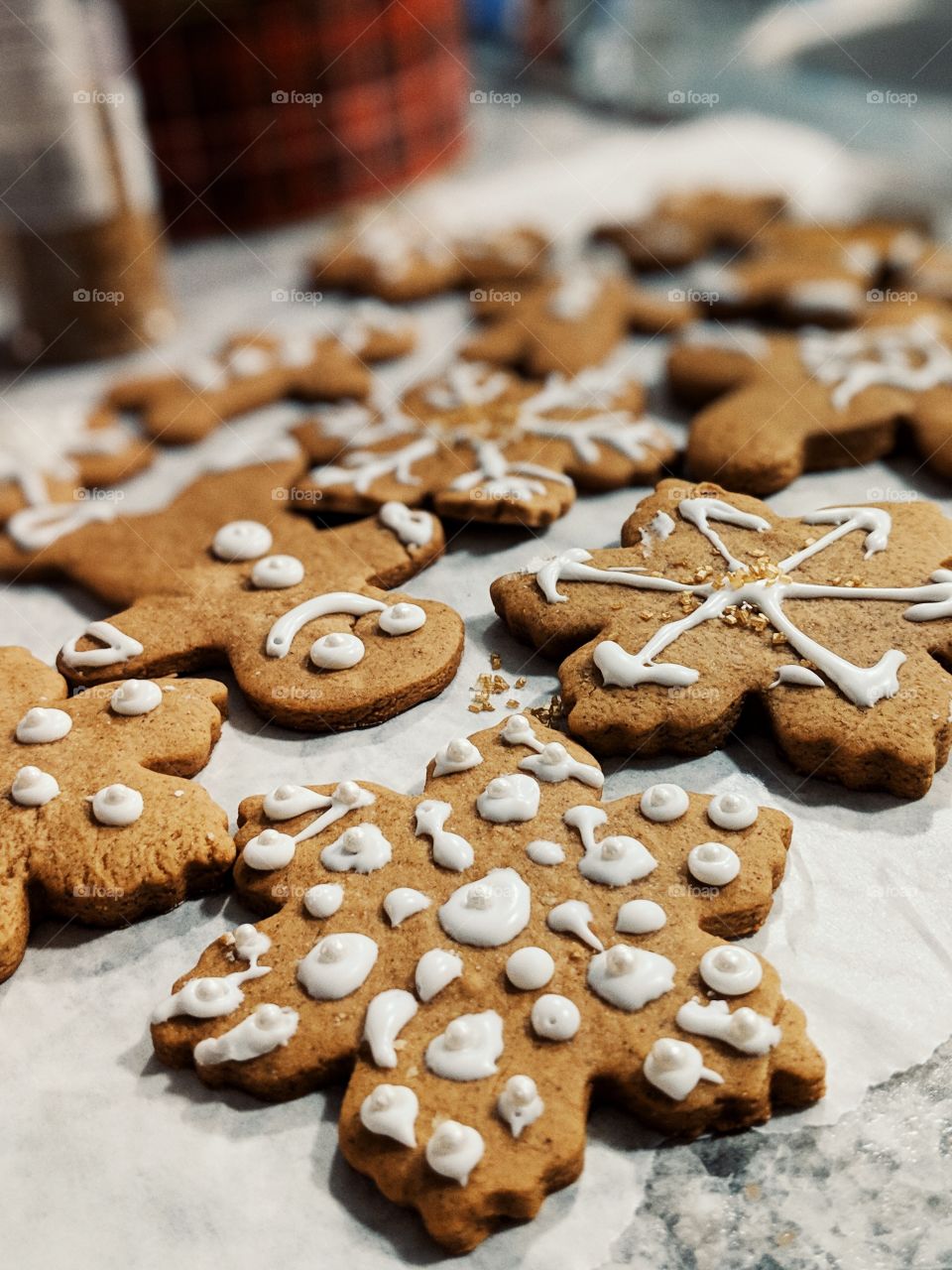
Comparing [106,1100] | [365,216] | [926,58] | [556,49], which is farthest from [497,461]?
[556,49]

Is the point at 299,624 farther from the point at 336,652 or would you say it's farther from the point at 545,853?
the point at 545,853

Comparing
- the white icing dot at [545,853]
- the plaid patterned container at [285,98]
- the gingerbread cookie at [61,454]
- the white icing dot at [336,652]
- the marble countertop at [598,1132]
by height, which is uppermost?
the plaid patterned container at [285,98]

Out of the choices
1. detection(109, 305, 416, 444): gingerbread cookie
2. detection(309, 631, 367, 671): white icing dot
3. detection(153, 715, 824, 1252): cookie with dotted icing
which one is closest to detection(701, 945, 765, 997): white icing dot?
detection(153, 715, 824, 1252): cookie with dotted icing

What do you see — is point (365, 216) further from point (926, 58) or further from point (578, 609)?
point (578, 609)

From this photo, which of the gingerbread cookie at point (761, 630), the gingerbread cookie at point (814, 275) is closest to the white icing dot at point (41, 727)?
the gingerbread cookie at point (761, 630)

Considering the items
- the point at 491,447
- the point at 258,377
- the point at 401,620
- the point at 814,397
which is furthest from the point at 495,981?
the point at 258,377

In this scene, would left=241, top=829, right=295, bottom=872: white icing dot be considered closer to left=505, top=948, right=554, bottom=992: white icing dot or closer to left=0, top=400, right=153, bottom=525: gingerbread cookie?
left=505, top=948, right=554, bottom=992: white icing dot

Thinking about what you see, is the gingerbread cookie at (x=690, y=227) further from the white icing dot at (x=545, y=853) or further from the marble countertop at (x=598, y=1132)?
the white icing dot at (x=545, y=853)
